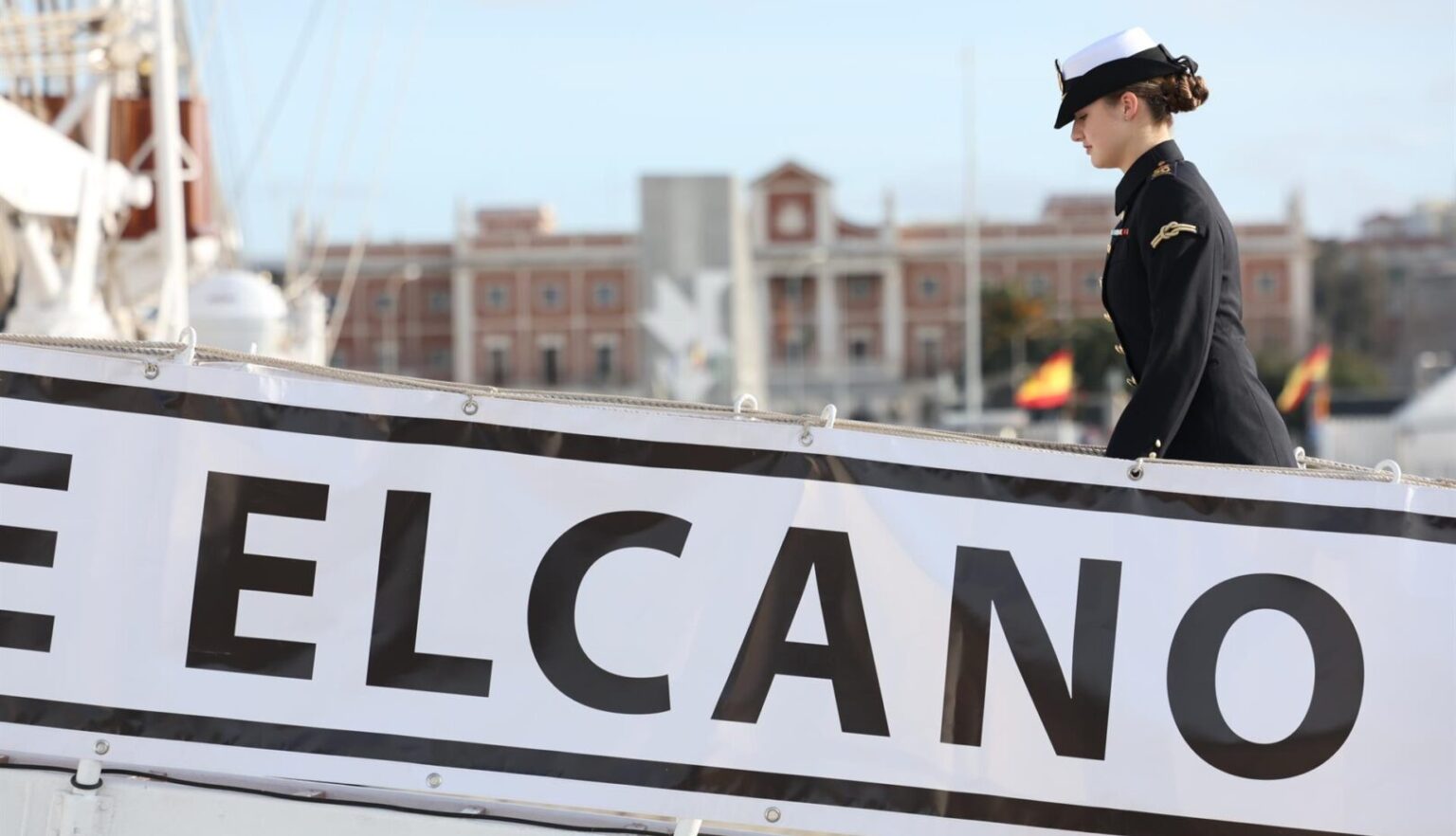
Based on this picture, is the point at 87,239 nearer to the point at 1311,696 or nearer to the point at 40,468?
the point at 40,468

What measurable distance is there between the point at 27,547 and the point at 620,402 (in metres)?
1.09

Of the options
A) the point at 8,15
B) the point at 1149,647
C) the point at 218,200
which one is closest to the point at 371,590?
the point at 1149,647

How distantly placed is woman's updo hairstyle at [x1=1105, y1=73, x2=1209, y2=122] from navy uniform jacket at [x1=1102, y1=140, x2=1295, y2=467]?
0.23 ft

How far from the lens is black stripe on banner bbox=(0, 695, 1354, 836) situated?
129 inches

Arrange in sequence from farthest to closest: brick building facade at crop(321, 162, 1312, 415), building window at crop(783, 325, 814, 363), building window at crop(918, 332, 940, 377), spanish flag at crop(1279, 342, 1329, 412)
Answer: building window at crop(918, 332, 940, 377), brick building facade at crop(321, 162, 1312, 415), building window at crop(783, 325, 814, 363), spanish flag at crop(1279, 342, 1329, 412)

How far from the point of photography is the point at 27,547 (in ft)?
10.9

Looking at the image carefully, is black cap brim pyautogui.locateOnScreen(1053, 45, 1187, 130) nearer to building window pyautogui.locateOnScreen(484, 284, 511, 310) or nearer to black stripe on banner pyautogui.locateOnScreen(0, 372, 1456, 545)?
black stripe on banner pyautogui.locateOnScreen(0, 372, 1456, 545)

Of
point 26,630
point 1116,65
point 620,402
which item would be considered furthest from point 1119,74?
point 26,630

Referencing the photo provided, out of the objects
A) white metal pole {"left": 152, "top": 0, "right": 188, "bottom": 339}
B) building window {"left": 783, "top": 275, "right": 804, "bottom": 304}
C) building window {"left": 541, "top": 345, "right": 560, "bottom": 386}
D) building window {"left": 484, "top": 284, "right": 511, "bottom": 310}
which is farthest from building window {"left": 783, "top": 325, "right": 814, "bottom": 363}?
white metal pole {"left": 152, "top": 0, "right": 188, "bottom": 339}

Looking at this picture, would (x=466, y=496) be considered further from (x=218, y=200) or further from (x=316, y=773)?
(x=218, y=200)

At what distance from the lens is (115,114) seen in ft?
37.7

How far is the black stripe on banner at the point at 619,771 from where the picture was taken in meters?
3.27

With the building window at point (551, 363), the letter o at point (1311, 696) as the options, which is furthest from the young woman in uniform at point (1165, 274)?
the building window at point (551, 363)

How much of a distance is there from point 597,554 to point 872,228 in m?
123
